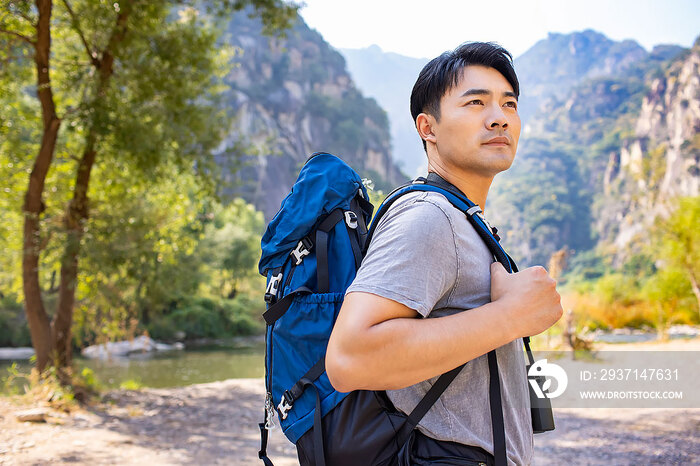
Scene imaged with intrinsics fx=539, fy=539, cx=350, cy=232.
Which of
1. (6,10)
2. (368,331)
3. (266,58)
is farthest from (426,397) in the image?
(266,58)

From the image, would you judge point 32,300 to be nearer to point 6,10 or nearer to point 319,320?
point 6,10

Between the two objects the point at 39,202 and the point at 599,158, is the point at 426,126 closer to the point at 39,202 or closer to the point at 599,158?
the point at 39,202

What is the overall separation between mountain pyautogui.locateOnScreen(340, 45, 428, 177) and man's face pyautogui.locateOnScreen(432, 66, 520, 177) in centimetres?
12059

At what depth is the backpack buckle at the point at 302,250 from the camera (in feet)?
3.86

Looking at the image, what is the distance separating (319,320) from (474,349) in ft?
1.11

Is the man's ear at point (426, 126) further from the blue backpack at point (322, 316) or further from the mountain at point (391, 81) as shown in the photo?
the mountain at point (391, 81)

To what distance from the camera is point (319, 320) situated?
1.12m

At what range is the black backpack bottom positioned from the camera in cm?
101

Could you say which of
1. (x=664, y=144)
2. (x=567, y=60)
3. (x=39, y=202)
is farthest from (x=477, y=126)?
(x=567, y=60)

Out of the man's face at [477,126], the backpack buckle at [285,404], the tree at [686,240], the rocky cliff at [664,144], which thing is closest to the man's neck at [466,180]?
the man's face at [477,126]

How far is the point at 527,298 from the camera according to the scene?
95cm

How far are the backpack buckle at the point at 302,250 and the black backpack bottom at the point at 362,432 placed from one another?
0.31m

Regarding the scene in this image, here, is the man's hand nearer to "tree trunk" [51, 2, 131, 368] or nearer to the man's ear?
the man's ear

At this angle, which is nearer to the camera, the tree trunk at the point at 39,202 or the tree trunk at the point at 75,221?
the tree trunk at the point at 39,202
